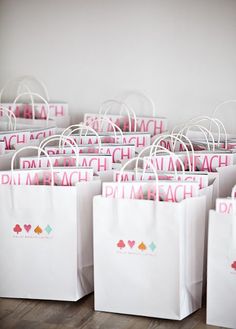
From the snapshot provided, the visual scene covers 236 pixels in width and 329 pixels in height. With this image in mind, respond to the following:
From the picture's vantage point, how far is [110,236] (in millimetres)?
2688

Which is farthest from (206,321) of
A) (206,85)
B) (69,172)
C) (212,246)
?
(206,85)

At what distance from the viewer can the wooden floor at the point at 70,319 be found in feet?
8.70

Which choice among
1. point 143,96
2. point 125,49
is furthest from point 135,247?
point 125,49

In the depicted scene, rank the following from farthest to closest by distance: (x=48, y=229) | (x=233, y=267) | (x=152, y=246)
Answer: (x=48, y=229) < (x=152, y=246) < (x=233, y=267)

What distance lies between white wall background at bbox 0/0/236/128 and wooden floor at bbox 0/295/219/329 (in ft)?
5.07

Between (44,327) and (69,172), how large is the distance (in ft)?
2.10

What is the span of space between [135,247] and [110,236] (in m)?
0.11

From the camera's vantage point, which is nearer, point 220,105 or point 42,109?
point 220,105

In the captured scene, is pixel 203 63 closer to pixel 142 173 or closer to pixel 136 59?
pixel 136 59

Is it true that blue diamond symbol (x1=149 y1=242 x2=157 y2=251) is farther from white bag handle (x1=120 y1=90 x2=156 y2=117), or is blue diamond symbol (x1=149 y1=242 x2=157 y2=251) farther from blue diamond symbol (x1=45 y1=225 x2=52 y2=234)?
white bag handle (x1=120 y1=90 x2=156 y2=117)

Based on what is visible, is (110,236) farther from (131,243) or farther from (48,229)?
(48,229)

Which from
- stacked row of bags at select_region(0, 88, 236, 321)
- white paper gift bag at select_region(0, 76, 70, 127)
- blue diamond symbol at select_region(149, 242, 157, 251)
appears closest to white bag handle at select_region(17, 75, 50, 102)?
white paper gift bag at select_region(0, 76, 70, 127)

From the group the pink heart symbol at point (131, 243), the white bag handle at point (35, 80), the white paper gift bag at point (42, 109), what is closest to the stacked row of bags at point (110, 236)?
the pink heart symbol at point (131, 243)

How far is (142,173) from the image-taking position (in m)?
2.88
